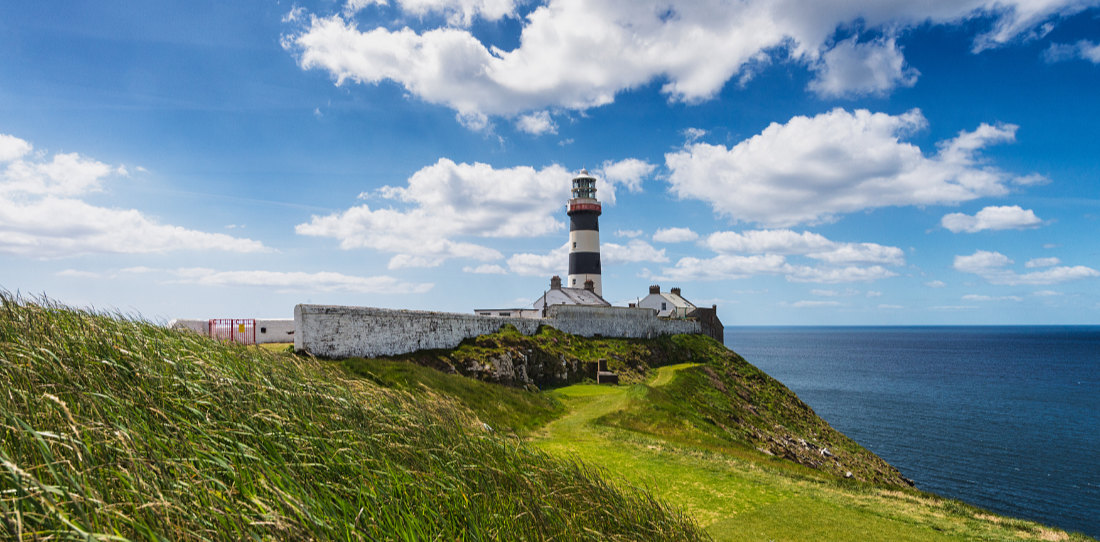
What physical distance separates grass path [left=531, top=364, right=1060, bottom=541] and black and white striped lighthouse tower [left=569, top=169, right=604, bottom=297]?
40727 mm

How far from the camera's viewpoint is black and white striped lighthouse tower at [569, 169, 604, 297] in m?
56.4

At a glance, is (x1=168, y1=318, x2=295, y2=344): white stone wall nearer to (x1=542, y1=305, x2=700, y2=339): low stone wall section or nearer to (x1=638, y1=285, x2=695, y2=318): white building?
(x1=542, y1=305, x2=700, y2=339): low stone wall section

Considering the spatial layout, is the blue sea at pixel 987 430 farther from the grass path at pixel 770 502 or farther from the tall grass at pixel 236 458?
the tall grass at pixel 236 458

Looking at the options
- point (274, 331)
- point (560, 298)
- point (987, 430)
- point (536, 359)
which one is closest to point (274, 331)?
point (274, 331)

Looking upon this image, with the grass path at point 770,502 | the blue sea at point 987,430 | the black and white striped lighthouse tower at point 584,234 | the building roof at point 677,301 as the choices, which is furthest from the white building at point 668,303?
the grass path at point 770,502

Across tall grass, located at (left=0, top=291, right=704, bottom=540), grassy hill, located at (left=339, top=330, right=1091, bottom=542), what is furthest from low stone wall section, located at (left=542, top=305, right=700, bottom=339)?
tall grass, located at (left=0, top=291, right=704, bottom=540)

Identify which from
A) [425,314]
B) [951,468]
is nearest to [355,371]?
[425,314]

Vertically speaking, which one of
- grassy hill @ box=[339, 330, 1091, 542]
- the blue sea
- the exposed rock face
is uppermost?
the exposed rock face

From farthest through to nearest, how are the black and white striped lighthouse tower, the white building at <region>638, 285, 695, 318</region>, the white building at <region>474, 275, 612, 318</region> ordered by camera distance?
1. the white building at <region>638, 285, 695, 318</region>
2. the black and white striped lighthouse tower
3. the white building at <region>474, 275, 612, 318</region>

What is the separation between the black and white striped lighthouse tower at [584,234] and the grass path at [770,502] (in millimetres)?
40727

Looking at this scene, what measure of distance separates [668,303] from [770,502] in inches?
2298

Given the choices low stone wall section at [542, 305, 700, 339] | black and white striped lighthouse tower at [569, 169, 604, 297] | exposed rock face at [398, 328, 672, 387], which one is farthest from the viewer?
black and white striped lighthouse tower at [569, 169, 604, 297]

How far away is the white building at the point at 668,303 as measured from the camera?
66.2 metres

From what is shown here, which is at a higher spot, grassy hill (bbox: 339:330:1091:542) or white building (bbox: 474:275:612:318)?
white building (bbox: 474:275:612:318)
